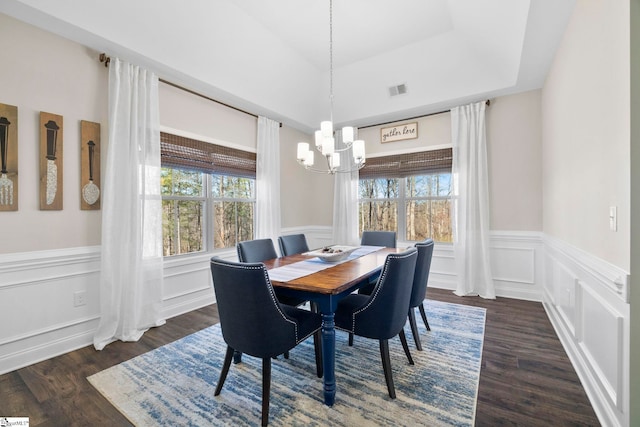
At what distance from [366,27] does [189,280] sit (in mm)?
3610

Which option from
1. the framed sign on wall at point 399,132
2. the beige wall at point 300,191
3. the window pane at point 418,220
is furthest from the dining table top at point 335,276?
the framed sign on wall at point 399,132

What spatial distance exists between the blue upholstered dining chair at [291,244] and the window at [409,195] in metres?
1.88

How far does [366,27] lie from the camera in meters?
3.33

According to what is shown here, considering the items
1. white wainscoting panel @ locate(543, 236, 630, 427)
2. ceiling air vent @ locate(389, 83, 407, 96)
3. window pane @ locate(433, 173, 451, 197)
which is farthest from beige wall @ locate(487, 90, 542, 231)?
white wainscoting panel @ locate(543, 236, 630, 427)

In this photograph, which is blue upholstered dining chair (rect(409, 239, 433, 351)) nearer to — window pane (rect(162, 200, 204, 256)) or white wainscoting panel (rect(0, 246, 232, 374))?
window pane (rect(162, 200, 204, 256))

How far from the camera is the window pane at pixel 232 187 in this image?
12.6ft

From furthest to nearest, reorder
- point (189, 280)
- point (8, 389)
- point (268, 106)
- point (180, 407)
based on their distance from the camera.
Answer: point (268, 106) → point (189, 280) → point (8, 389) → point (180, 407)

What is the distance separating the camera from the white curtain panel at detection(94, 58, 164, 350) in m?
2.60

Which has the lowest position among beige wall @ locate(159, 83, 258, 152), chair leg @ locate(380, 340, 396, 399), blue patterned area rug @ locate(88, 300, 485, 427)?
blue patterned area rug @ locate(88, 300, 485, 427)

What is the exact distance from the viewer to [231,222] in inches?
159

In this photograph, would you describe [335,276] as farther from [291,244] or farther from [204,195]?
[204,195]

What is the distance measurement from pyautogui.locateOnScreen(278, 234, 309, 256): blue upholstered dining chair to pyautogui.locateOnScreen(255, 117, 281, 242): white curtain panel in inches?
38.6

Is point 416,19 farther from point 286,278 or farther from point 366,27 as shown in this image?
point 286,278

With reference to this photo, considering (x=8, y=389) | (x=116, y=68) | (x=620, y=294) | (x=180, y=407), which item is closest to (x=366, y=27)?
(x=116, y=68)
